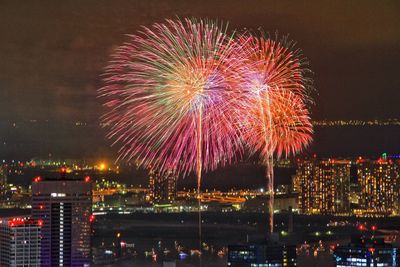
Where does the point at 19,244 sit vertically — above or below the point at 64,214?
below

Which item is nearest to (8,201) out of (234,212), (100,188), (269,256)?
(100,188)

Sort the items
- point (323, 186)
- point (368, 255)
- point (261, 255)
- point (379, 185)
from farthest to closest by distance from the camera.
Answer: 1. point (323, 186)
2. point (379, 185)
3. point (368, 255)
4. point (261, 255)

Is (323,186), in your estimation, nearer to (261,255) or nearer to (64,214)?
(64,214)

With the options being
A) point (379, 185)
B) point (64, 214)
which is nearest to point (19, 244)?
point (64, 214)

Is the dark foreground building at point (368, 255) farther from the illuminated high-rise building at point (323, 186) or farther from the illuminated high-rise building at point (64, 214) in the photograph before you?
the illuminated high-rise building at point (323, 186)

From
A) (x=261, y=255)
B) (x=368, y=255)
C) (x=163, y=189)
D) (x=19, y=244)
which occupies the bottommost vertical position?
(x=368, y=255)

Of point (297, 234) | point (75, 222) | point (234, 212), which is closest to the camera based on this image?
point (75, 222)

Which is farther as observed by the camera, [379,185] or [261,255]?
[379,185]

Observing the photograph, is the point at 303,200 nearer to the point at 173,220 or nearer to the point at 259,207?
the point at 259,207
